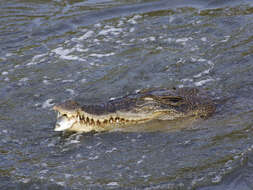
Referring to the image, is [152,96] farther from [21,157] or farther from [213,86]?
[21,157]

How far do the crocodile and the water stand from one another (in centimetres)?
15

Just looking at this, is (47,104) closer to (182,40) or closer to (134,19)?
(182,40)

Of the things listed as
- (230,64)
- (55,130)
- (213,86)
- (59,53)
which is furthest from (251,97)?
(59,53)

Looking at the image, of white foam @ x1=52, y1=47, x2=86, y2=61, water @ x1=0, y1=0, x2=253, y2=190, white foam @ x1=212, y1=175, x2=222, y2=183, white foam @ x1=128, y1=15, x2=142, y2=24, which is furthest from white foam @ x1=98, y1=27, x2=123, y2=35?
white foam @ x1=212, y1=175, x2=222, y2=183

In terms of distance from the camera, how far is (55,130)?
20.3ft

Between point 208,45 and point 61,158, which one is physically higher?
point 208,45

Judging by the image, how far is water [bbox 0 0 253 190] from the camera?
5332 millimetres

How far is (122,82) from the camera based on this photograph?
783 cm

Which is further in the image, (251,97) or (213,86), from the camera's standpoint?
(213,86)

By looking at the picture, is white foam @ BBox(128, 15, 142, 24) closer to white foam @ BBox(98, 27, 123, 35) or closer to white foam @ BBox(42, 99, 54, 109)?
white foam @ BBox(98, 27, 123, 35)

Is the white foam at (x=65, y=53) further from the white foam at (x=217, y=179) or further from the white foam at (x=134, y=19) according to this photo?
the white foam at (x=217, y=179)

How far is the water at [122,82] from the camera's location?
5.33 meters

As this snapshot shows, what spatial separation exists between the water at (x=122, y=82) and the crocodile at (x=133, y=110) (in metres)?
0.15

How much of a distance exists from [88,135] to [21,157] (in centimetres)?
91
